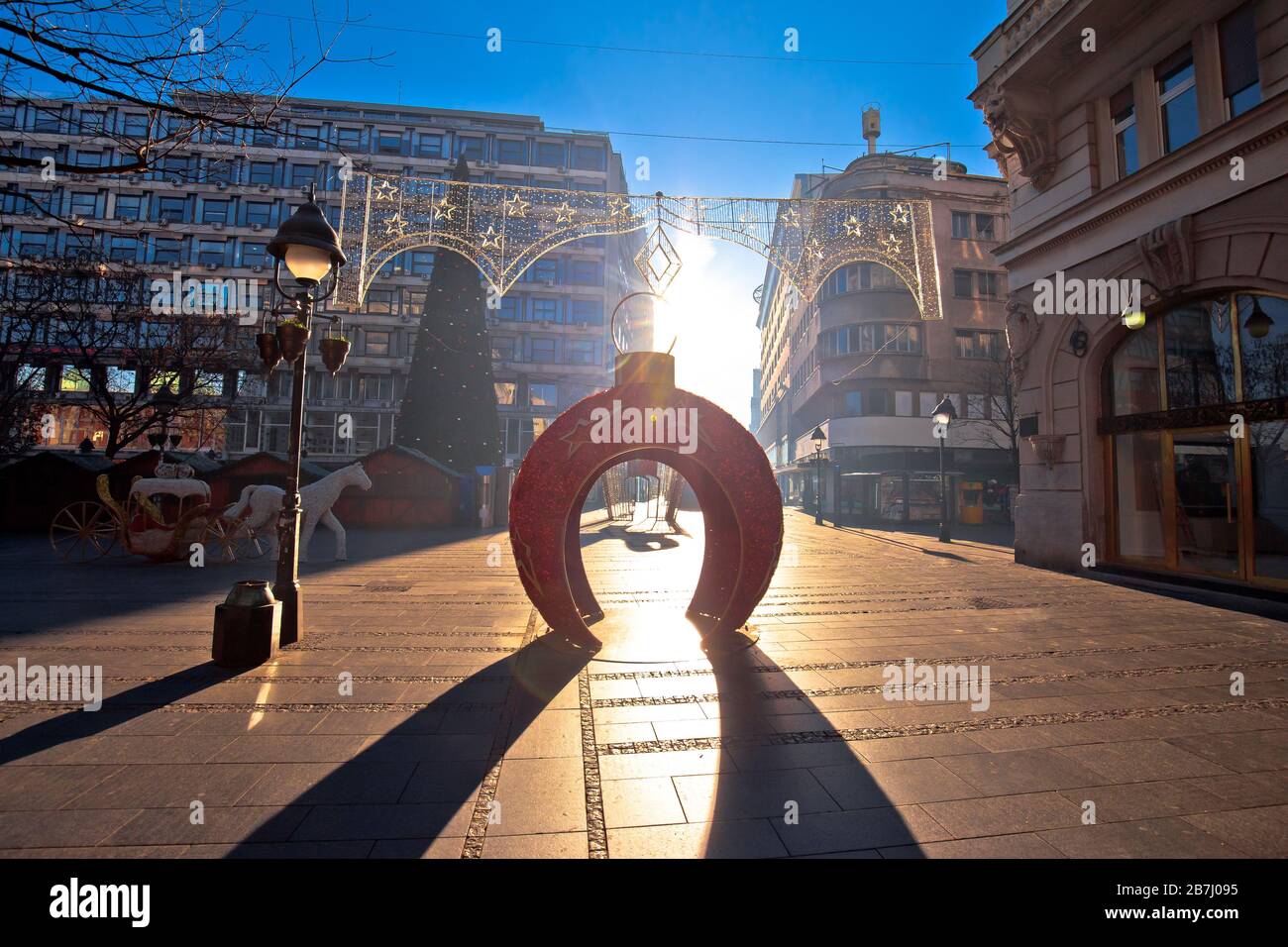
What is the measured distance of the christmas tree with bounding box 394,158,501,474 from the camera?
27484mm

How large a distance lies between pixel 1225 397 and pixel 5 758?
49.8 ft

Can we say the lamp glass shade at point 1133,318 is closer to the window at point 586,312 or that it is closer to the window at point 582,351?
the window at point 582,351

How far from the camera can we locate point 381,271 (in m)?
46.3

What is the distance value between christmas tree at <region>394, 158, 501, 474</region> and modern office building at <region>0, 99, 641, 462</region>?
1895 centimetres

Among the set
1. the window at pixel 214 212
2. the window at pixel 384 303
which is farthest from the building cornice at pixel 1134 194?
the window at pixel 214 212

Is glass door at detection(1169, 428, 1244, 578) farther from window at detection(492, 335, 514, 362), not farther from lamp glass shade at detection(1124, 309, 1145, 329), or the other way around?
window at detection(492, 335, 514, 362)

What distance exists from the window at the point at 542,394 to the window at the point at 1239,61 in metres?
43.3

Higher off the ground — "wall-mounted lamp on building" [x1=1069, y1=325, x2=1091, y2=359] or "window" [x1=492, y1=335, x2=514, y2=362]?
"window" [x1=492, y1=335, x2=514, y2=362]

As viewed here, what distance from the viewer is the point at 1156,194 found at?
9.97 meters

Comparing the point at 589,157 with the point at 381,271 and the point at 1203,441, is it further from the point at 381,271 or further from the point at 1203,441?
the point at 1203,441

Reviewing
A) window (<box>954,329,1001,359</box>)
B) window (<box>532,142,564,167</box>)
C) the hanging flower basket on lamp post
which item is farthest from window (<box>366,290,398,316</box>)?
the hanging flower basket on lamp post
